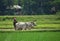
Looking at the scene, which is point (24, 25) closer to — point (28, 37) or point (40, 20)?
point (40, 20)

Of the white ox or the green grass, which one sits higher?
the green grass

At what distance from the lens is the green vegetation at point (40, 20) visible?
21.7 feet

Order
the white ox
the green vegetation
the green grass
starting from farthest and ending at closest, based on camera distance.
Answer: the white ox
the green vegetation
the green grass

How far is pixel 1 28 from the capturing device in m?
6.63

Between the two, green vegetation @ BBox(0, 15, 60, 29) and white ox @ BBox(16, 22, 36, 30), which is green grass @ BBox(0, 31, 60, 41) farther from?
white ox @ BBox(16, 22, 36, 30)

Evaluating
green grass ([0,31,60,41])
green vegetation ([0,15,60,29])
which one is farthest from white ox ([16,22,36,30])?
green grass ([0,31,60,41])

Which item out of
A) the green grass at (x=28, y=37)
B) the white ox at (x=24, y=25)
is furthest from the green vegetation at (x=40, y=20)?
the green grass at (x=28, y=37)

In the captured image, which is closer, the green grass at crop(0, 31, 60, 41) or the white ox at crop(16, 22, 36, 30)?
the green grass at crop(0, 31, 60, 41)

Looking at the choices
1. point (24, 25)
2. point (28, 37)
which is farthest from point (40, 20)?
point (28, 37)

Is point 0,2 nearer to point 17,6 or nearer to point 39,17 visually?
point 17,6

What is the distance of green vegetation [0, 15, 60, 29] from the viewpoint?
6617mm

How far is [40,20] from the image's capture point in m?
6.84

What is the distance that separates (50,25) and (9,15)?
1.25 m

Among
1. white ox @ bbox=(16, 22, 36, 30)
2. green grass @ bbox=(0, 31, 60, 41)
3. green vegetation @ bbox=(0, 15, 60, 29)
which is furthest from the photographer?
white ox @ bbox=(16, 22, 36, 30)
